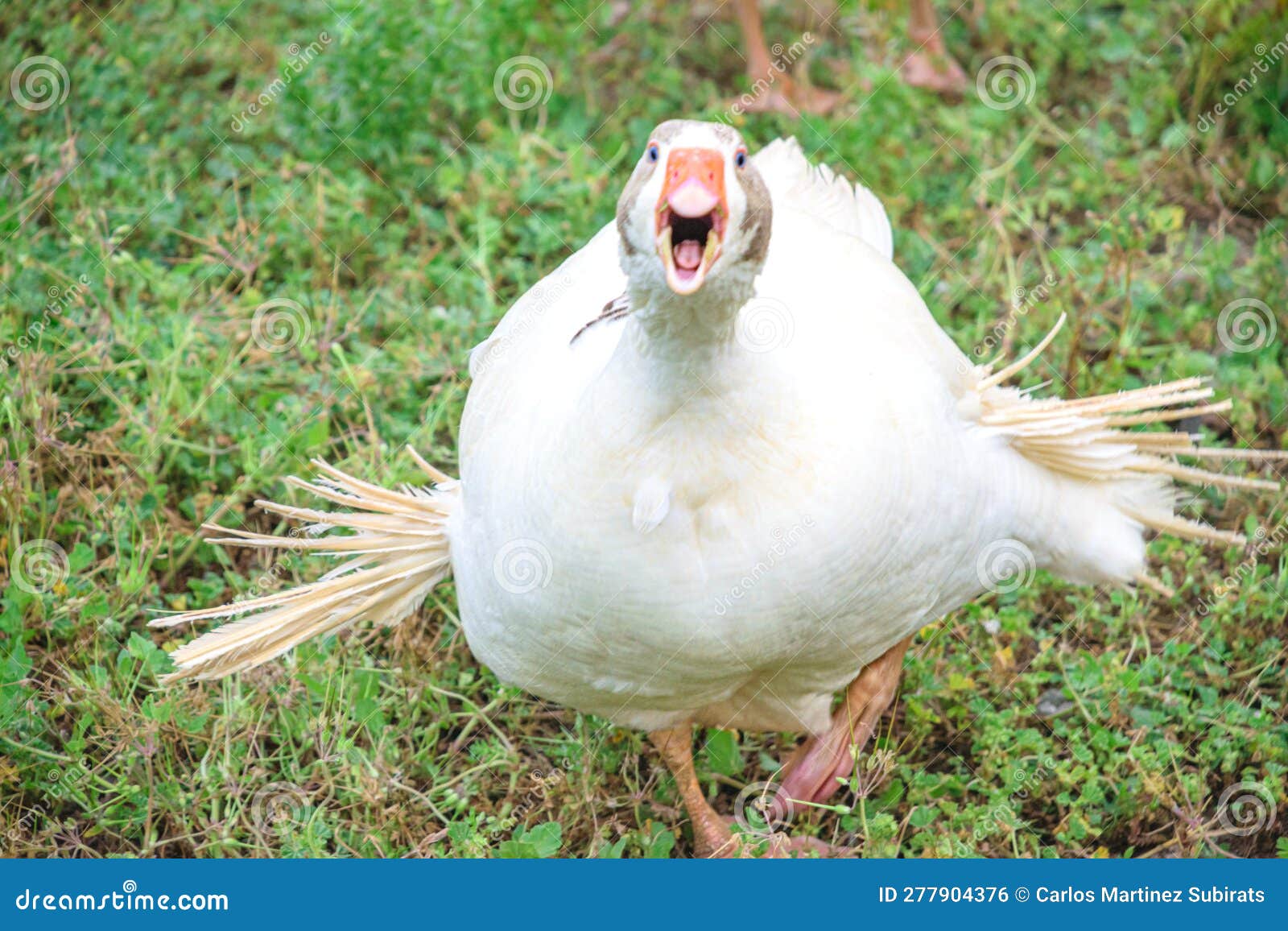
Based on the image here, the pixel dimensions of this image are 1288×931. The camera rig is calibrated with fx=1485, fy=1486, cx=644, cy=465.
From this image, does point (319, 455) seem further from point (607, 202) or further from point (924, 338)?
point (924, 338)

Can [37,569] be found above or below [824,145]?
below

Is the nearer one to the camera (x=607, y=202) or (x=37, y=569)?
(x=37, y=569)

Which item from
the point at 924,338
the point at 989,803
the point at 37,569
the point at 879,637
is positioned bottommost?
the point at 989,803

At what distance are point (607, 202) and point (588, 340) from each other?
256 cm

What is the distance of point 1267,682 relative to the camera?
14.3ft

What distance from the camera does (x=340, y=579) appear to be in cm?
396

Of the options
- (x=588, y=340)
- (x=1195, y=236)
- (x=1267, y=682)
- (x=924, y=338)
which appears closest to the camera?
(x=588, y=340)

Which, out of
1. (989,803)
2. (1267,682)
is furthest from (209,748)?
(1267,682)
